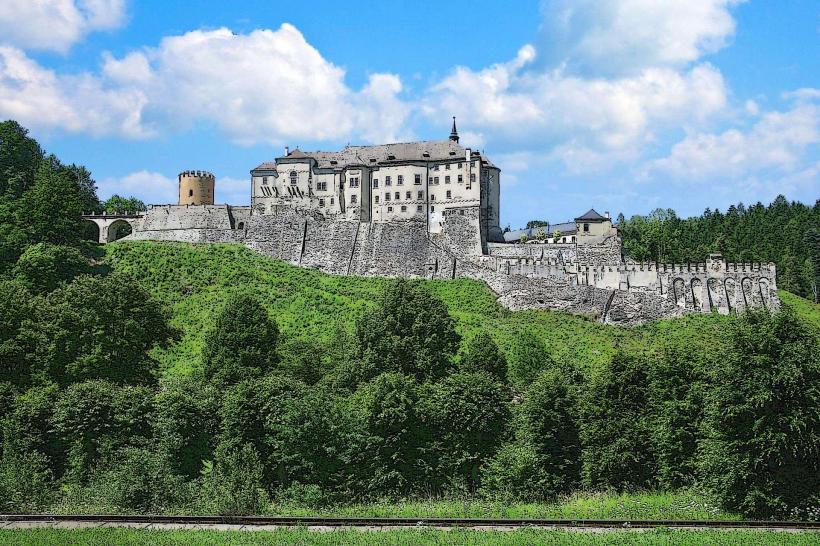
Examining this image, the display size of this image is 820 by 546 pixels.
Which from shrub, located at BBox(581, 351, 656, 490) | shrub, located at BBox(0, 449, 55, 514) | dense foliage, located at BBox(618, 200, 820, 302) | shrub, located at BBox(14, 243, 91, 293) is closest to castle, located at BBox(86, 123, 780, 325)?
dense foliage, located at BBox(618, 200, 820, 302)

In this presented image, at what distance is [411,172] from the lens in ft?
309

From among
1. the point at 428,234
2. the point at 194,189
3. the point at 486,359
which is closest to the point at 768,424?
the point at 486,359

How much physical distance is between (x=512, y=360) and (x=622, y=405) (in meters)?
22.0

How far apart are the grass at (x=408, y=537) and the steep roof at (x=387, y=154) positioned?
69.5m

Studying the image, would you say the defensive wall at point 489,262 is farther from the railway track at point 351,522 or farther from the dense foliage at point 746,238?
the railway track at point 351,522

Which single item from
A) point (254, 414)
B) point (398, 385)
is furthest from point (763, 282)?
point (254, 414)

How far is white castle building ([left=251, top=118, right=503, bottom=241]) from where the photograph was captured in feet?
306

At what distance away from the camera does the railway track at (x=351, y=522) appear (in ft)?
92.1

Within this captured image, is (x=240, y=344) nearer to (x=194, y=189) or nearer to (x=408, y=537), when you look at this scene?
(x=408, y=537)

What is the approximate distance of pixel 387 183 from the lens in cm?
9475

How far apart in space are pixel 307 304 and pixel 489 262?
19537 mm

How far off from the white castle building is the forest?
34.7m

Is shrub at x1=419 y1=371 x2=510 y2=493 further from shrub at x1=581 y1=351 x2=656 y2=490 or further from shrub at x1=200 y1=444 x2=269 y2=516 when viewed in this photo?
shrub at x1=200 y1=444 x2=269 y2=516

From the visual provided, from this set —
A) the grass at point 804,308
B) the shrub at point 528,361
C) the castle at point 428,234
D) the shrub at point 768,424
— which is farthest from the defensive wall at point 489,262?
the shrub at point 768,424
